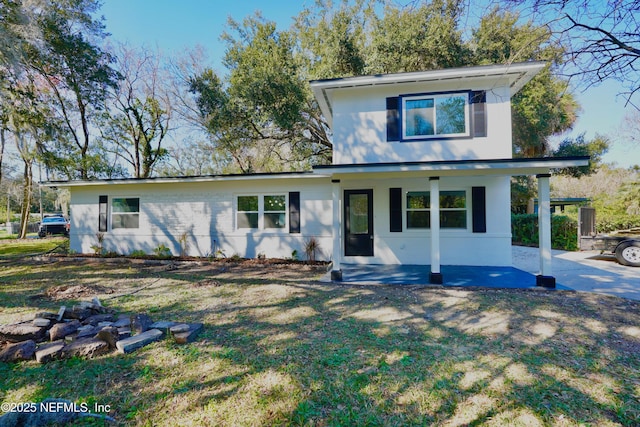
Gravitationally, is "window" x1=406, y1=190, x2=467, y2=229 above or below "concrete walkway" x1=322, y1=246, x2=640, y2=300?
above

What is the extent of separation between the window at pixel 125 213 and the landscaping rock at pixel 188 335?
28.4 ft

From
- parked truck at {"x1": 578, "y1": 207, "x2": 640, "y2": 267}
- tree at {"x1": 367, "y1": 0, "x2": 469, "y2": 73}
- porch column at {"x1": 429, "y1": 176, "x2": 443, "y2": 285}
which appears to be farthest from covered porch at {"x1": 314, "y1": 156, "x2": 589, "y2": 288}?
tree at {"x1": 367, "y1": 0, "x2": 469, "y2": 73}

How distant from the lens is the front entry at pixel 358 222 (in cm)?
905

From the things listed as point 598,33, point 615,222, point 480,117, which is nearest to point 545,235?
point 480,117

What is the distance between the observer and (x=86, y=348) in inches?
135

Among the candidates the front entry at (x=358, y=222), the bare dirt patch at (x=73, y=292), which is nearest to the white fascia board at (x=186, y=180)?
the front entry at (x=358, y=222)

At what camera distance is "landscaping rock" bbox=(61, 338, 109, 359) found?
339 centimetres

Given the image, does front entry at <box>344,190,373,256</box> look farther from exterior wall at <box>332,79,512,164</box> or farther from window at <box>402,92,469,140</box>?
window at <box>402,92,469,140</box>

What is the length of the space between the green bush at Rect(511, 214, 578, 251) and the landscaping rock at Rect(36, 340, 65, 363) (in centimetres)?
1532

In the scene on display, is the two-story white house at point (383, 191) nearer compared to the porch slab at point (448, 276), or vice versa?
the porch slab at point (448, 276)

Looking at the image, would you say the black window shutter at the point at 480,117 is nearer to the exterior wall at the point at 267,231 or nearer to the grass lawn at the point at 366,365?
the exterior wall at the point at 267,231

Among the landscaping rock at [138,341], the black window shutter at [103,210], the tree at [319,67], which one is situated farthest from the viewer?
the tree at [319,67]

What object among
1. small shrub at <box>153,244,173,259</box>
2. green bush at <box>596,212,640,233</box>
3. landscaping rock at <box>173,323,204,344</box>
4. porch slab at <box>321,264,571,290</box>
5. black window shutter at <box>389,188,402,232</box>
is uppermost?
black window shutter at <box>389,188,402,232</box>

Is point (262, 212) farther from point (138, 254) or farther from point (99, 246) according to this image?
point (99, 246)
